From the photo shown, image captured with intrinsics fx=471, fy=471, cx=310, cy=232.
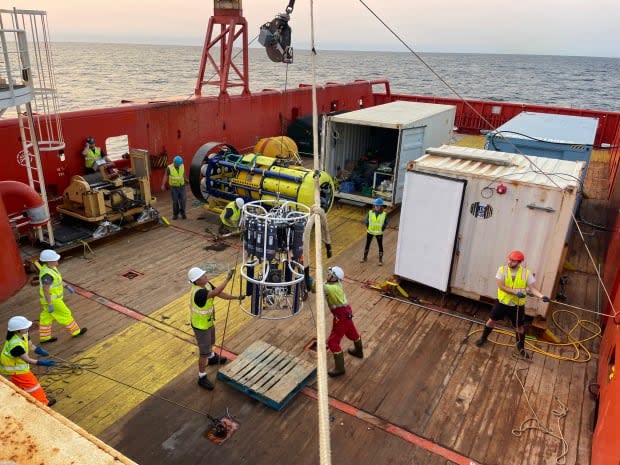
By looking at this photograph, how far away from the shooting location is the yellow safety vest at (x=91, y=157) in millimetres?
12203

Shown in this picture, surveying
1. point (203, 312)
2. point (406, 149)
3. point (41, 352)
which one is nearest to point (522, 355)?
point (203, 312)

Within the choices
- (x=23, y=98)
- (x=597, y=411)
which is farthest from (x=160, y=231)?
(x=597, y=411)

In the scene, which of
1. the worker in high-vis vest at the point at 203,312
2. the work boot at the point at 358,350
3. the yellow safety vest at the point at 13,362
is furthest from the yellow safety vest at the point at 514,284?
the yellow safety vest at the point at 13,362

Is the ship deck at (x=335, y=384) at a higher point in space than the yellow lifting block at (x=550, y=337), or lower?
lower

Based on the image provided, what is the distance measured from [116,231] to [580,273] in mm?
11106

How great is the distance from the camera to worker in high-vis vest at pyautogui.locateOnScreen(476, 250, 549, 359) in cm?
746

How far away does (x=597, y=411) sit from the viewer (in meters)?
6.56

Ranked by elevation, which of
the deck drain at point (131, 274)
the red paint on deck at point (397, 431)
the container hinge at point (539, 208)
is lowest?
the red paint on deck at point (397, 431)

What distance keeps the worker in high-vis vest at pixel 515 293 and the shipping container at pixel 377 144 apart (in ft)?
20.3

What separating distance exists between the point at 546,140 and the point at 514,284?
21.3 feet

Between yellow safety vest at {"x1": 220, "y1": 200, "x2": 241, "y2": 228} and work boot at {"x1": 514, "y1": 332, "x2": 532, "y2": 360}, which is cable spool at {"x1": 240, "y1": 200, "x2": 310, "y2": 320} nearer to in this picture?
work boot at {"x1": 514, "y1": 332, "x2": 532, "y2": 360}

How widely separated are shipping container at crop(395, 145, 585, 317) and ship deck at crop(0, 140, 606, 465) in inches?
29.7

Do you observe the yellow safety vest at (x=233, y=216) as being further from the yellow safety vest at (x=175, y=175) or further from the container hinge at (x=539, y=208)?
the container hinge at (x=539, y=208)

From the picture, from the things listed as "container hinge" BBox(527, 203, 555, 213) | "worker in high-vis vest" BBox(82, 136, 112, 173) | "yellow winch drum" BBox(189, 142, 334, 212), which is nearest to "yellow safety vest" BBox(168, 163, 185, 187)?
"yellow winch drum" BBox(189, 142, 334, 212)
